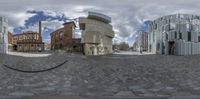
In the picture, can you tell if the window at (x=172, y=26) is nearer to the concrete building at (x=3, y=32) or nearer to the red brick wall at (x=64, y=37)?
the red brick wall at (x=64, y=37)

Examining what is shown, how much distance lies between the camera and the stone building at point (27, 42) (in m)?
55.7

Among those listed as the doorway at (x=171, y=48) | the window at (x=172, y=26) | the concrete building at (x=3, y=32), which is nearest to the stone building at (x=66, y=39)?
the concrete building at (x=3, y=32)

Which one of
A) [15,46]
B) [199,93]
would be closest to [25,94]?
[199,93]

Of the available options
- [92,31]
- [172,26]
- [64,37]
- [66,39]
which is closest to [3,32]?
[64,37]

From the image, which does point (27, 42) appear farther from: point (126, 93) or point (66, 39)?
point (126, 93)

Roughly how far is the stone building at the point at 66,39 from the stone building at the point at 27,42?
1308 centimetres

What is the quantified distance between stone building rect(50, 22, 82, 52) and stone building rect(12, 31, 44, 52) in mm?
13076

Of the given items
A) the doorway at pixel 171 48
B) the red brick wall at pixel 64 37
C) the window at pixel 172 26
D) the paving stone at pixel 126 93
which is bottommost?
the paving stone at pixel 126 93

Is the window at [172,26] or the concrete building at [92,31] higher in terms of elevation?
the window at [172,26]

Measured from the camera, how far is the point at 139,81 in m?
10.6

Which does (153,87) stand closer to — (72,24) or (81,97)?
(81,97)

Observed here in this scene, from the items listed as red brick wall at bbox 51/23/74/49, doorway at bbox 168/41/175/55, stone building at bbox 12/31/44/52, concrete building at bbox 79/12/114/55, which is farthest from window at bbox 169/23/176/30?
stone building at bbox 12/31/44/52

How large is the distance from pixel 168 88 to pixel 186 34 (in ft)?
118

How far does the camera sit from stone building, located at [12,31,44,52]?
55744 mm
